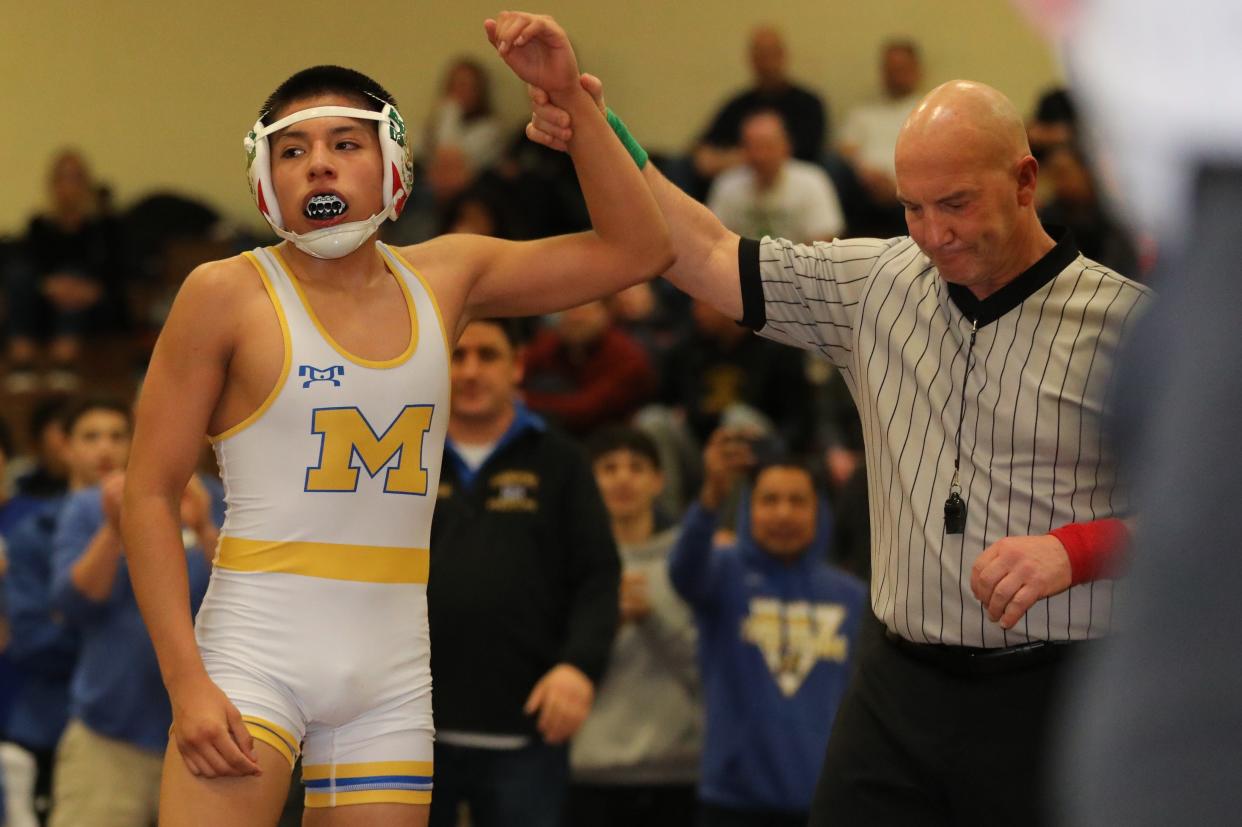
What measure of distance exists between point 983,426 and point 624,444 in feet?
10.7

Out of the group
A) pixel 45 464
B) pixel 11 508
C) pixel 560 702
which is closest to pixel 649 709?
pixel 560 702

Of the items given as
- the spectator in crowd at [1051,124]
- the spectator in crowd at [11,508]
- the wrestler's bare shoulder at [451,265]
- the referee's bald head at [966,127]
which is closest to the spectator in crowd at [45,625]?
the spectator in crowd at [11,508]

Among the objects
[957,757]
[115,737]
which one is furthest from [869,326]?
[115,737]

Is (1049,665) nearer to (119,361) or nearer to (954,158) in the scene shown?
(954,158)

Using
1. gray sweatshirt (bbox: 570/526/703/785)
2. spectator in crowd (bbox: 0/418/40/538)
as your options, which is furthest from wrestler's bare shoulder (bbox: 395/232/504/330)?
spectator in crowd (bbox: 0/418/40/538)

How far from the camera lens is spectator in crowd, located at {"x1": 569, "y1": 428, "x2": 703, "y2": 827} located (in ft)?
20.7

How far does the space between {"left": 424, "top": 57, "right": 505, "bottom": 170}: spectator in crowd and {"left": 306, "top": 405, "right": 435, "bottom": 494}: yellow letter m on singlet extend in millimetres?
8814

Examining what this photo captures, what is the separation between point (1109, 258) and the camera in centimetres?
746

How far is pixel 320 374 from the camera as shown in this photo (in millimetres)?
3340

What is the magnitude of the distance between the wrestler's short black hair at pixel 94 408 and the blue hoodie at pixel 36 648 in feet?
1.58

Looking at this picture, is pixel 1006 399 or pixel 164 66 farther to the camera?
pixel 164 66

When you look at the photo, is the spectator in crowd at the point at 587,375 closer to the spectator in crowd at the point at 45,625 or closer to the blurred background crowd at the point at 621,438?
the blurred background crowd at the point at 621,438

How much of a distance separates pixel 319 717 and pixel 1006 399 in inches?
60.6

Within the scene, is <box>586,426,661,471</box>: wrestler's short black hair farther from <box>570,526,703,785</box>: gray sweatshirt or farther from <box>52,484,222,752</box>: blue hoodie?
<box>52,484,222,752</box>: blue hoodie
